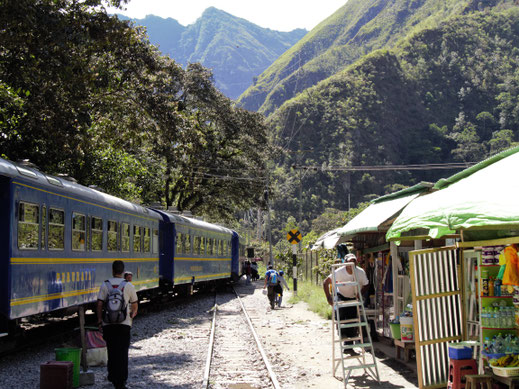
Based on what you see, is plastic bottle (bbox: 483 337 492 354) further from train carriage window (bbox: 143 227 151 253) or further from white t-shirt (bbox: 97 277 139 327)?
train carriage window (bbox: 143 227 151 253)

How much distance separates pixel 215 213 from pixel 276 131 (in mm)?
63808

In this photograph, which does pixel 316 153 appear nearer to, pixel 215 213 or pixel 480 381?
pixel 215 213

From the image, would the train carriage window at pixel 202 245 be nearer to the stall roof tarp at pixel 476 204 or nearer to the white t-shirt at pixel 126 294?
the white t-shirt at pixel 126 294

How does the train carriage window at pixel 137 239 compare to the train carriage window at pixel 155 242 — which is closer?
the train carriage window at pixel 137 239

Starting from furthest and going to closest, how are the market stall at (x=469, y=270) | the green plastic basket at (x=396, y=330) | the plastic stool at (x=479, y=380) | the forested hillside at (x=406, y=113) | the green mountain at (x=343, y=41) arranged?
the green mountain at (x=343, y=41) < the forested hillside at (x=406, y=113) < the green plastic basket at (x=396, y=330) < the plastic stool at (x=479, y=380) < the market stall at (x=469, y=270)

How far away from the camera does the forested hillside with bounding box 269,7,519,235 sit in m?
95.6

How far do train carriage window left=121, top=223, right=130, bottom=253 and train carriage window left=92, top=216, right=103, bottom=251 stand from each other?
1.79 meters

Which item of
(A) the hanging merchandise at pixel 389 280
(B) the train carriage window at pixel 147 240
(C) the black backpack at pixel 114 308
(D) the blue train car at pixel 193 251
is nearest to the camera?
(C) the black backpack at pixel 114 308

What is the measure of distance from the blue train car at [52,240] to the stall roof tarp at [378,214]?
5076mm

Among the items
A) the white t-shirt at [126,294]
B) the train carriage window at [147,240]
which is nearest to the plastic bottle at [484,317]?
the white t-shirt at [126,294]

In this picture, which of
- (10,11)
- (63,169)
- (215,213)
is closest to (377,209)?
(10,11)

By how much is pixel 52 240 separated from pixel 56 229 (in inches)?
10.4

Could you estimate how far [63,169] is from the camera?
77.4ft

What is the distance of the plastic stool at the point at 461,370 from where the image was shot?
21.5 feet
